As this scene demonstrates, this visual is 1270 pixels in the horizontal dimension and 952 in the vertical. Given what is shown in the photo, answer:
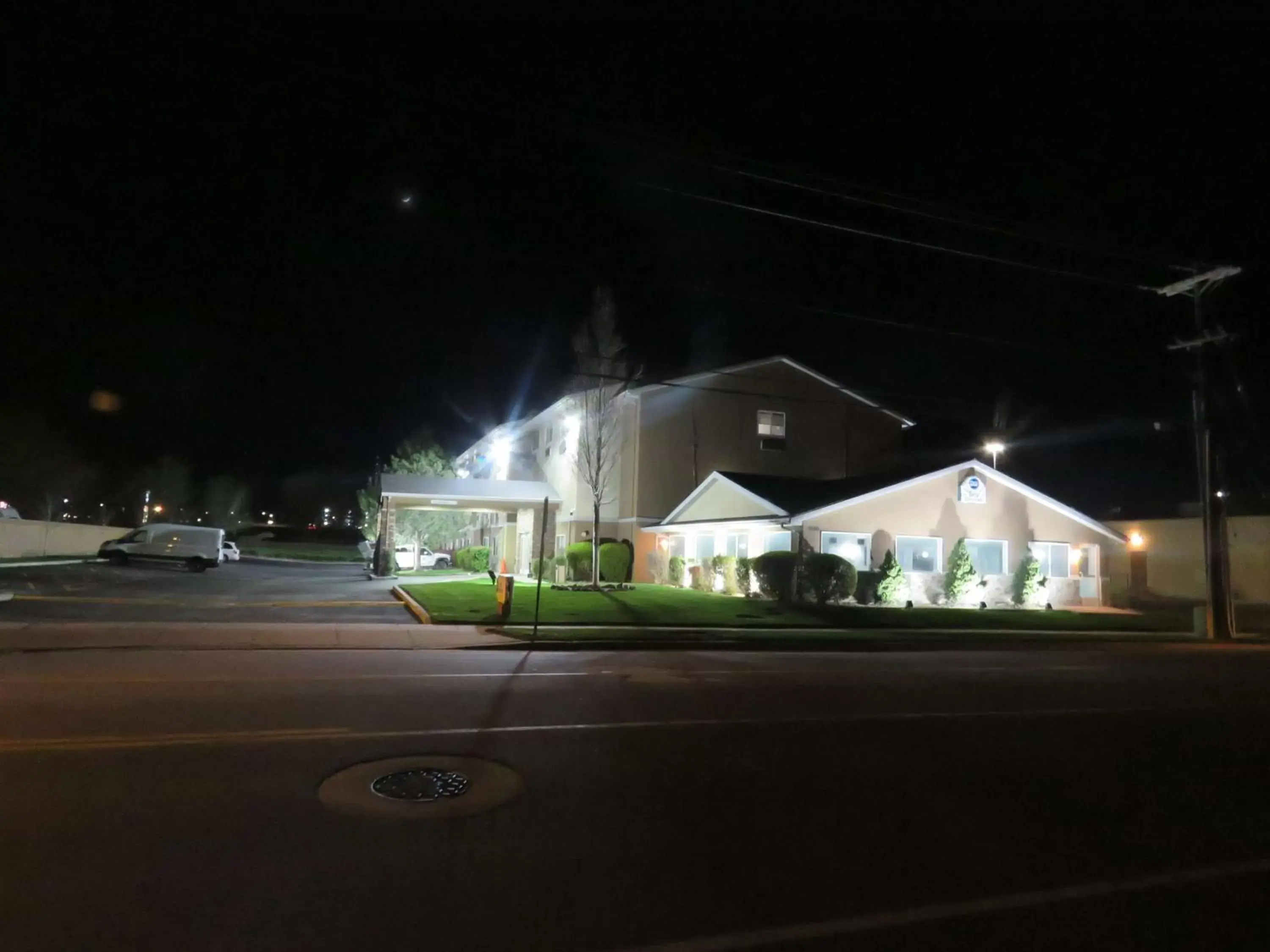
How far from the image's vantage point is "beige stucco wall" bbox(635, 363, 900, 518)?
33.1 m

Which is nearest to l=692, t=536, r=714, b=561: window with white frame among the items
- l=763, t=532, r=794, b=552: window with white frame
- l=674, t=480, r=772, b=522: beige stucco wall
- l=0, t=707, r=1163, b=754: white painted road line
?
l=674, t=480, r=772, b=522: beige stucco wall

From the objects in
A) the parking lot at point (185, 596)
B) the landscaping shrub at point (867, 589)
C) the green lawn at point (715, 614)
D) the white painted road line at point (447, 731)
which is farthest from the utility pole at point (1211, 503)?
the parking lot at point (185, 596)

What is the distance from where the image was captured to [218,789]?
20.9ft

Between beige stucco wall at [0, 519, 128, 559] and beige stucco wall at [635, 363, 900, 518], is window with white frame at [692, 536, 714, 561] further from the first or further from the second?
beige stucco wall at [0, 519, 128, 559]

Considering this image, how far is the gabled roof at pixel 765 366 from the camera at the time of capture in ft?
103

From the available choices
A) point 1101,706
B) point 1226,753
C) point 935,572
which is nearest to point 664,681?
point 1101,706

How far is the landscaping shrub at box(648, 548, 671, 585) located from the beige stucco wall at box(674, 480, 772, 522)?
186cm

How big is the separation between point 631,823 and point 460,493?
2837cm

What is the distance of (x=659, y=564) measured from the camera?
33438mm

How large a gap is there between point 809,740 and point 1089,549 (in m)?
25.3

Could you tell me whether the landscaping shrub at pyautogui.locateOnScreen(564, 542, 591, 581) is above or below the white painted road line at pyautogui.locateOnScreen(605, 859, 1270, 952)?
above

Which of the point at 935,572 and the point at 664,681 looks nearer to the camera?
the point at 664,681

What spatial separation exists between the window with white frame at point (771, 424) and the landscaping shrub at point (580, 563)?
27.9ft

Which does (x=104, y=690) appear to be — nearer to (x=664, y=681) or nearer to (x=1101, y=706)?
(x=664, y=681)
